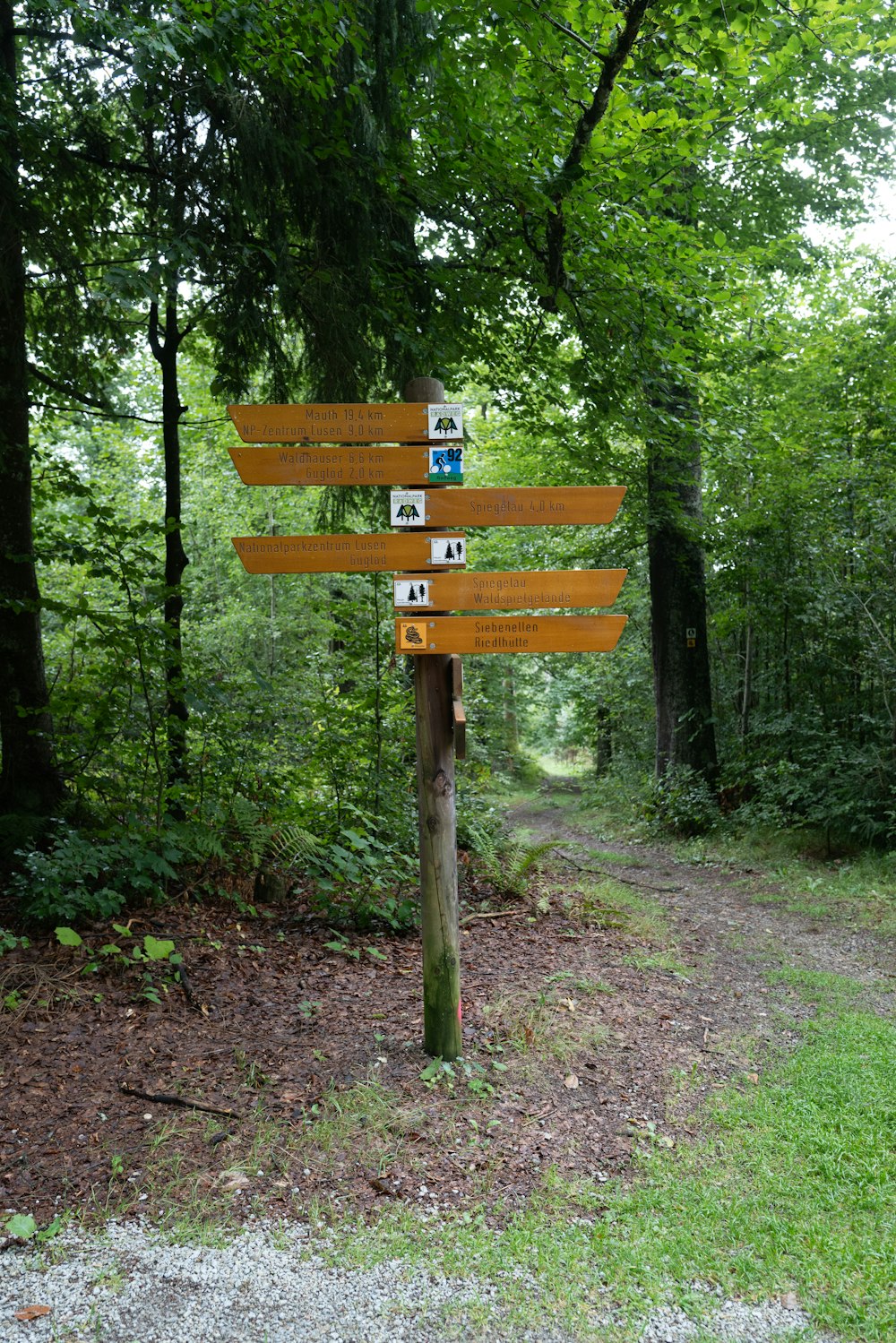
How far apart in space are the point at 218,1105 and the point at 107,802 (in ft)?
9.31

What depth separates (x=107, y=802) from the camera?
6059 mm

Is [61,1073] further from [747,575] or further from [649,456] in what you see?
[747,575]

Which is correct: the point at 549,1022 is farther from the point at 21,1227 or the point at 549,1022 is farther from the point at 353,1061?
the point at 21,1227

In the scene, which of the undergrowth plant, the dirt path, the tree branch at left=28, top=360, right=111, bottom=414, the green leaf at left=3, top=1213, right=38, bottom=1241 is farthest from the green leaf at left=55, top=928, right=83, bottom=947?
the tree branch at left=28, top=360, right=111, bottom=414

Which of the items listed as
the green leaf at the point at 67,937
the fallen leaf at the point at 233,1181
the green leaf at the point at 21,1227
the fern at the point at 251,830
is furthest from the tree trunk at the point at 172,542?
the green leaf at the point at 21,1227

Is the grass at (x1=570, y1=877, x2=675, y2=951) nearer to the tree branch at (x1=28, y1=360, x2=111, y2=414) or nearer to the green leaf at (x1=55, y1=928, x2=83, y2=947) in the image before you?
the green leaf at (x1=55, y1=928, x2=83, y2=947)

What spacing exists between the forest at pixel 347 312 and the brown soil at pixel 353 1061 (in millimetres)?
648

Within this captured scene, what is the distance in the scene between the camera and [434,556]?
404cm

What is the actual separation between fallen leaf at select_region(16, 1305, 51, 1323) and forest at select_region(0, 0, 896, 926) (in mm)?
2530

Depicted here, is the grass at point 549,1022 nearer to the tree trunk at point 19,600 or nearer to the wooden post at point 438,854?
the wooden post at point 438,854

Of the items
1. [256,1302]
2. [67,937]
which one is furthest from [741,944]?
[256,1302]

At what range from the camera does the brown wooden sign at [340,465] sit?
4043mm

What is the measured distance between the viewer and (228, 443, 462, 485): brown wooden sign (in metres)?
4.04

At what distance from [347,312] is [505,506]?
2.83 meters
